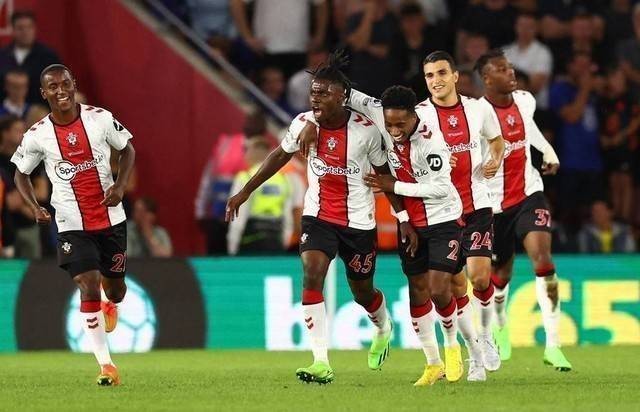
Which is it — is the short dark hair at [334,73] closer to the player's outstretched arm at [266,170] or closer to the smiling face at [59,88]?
the player's outstretched arm at [266,170]

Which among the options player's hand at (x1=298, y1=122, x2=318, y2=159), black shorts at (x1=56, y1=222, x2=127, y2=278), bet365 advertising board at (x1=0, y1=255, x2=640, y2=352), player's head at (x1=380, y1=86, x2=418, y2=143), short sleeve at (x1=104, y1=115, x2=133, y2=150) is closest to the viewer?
player's head at (x1=380, y1=86, x2=418, y2=143)

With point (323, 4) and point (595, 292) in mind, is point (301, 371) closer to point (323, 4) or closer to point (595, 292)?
point (595, 292)

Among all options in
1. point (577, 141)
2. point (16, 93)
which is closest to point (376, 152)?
point (16, 93)

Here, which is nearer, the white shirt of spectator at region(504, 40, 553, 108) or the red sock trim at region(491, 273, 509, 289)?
the red sock trim at region(491, 273, 509, 289)

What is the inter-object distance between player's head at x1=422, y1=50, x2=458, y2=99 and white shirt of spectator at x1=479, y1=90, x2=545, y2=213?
58.7 inches

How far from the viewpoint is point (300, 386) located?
11734 millimetres

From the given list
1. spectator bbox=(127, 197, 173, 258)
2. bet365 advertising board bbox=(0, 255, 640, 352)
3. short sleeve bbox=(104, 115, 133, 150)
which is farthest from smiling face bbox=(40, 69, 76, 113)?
spectator bbox=(127, 197, 173, 258)

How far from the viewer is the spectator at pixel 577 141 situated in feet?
64.8

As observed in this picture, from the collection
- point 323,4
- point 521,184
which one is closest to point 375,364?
point 521,184

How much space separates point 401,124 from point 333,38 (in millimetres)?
9727

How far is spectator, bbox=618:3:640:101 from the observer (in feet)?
66.9

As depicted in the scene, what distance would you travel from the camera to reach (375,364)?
12758 mm

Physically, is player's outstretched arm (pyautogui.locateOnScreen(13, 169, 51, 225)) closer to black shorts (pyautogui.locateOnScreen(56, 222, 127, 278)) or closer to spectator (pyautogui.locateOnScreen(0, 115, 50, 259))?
black shorts (pyautogui.locateOnScreen(56, 222, 127, 278))

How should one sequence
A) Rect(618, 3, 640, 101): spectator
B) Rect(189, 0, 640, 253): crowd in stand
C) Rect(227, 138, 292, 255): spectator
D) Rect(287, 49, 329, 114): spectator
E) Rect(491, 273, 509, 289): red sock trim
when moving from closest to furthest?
Rect(491, 273, 509, 289): red sock trim < Rect(227, 138, 292, 255): spectator < Rect(189, 0, 640, 253): crowd in stand < Rect(287, 49, 329, 114): spectator < Rect(618, 3, 640, 101): spectator
